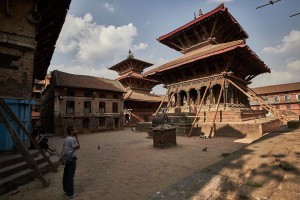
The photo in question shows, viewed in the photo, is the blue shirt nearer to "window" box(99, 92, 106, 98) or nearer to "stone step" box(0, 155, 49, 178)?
→ "stone step" box(0, 155, 49, 178)

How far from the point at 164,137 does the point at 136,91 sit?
24.4m

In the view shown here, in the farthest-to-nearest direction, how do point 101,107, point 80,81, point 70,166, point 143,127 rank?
point 101,107
point 80,81
point 143,127
point 70,166

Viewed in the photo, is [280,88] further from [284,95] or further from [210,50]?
[210,50]

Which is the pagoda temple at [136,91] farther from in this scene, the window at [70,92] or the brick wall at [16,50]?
the brick wall at [16,50]

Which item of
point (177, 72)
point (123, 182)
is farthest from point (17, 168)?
point (177, 72)

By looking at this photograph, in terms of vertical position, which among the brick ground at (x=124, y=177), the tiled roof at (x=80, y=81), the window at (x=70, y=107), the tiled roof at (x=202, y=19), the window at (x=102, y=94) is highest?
the tiled roof at (x=202, y=19)

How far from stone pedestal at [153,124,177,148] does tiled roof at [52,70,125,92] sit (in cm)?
1537

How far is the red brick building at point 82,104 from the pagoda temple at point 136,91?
10.6ft

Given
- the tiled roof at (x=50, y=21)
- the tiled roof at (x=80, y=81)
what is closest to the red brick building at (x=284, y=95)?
the tiled roof at (x=80, y=81)

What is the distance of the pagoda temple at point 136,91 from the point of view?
28888 mm

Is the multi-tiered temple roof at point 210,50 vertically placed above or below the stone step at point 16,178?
above

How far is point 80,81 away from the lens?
23.2 metres

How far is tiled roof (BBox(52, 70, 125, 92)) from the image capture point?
21047mm

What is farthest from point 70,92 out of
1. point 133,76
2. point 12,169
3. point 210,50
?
point 12,169
